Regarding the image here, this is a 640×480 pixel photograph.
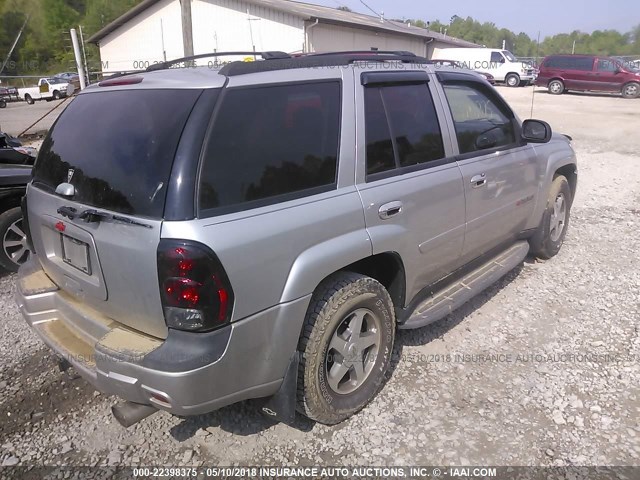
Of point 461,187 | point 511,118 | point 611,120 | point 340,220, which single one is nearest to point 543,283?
point 511,118

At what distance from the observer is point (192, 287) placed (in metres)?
2.09

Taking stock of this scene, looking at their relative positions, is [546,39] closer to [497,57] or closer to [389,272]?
[497,57]

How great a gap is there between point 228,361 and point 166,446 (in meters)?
0.88

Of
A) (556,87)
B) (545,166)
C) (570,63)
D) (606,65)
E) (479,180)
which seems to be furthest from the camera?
(556,87)

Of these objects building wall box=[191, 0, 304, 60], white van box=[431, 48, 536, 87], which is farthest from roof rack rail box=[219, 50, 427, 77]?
white van box=[431, 48, 536, 87]

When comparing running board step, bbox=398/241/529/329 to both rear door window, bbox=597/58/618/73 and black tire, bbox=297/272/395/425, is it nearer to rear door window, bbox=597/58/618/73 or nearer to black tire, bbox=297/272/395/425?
black tire, bbox=297/272/395/425

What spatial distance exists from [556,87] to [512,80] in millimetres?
5241

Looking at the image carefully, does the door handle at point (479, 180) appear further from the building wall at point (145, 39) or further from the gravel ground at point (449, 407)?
the building wall at point (145, 39)

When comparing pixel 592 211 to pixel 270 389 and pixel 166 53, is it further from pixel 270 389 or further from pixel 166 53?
pixel 166 53

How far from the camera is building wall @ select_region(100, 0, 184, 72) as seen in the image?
27719 mm

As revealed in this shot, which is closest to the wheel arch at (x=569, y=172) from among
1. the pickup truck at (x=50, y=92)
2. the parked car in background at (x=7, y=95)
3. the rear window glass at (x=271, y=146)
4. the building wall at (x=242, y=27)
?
the rear window glass at (x=271, y=146)

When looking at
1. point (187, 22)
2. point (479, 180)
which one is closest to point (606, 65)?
point (187, 22)

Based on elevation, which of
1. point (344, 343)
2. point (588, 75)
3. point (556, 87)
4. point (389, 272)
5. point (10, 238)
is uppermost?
point (389, 272)

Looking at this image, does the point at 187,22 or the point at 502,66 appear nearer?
the point at 187,22
